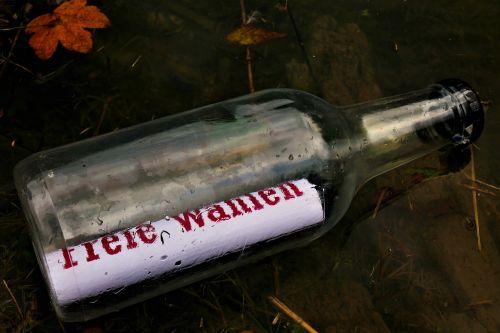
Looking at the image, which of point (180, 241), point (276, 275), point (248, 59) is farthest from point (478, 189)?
A: point (180, 241)

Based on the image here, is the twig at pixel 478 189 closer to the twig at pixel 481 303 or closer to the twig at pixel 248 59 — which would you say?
the twig at pixel 481 303

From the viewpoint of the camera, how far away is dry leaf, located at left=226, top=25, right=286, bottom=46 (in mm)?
1762

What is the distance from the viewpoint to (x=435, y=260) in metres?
1.68

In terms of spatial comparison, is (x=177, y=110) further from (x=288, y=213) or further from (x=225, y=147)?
(x=288, y=213)

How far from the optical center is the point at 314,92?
5.76ft

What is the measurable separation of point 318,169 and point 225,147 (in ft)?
0.79

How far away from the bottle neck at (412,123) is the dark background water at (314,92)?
0.21 metres

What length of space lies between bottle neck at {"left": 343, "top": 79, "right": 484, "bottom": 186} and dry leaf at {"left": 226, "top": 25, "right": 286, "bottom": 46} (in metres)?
0.41

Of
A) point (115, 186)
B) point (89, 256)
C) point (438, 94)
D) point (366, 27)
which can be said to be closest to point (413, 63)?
point (366, 27)

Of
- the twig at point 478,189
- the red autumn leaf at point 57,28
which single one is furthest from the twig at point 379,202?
the red autumn leaf at point 57,28

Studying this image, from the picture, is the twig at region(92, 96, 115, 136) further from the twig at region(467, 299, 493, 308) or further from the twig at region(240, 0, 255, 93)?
the twig at region(467, 299, 493, 308)

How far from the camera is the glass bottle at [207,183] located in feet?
4.18

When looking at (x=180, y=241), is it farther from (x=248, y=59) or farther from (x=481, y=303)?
(x=481, y=303)

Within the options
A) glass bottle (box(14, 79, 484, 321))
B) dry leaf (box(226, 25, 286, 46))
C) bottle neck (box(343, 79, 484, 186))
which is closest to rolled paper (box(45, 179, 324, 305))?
glass bottle (box(14, 79, 484, 321))
